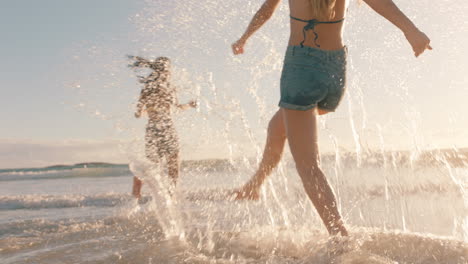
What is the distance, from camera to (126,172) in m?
17.5

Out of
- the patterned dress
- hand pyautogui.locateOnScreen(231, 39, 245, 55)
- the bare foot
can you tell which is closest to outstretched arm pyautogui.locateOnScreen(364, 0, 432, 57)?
hand pyautogui.locateOnScreen(231, 39, 245, 55)

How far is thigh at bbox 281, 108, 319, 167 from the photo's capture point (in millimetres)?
2240

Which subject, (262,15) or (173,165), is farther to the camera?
(173,165)

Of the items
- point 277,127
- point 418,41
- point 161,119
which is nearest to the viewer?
point 418,41

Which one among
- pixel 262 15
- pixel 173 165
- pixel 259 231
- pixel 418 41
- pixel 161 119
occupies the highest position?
pixel 262 15

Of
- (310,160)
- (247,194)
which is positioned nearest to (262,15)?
(310,160)

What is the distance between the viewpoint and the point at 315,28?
2.28 metres

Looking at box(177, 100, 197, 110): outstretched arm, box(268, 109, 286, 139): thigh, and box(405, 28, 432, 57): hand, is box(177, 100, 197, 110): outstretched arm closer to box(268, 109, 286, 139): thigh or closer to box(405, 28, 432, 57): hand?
box(268, 109, 286, 139): thigh

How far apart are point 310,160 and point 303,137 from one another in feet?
0.42

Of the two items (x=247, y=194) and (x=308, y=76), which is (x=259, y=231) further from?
(x=308, y=76)

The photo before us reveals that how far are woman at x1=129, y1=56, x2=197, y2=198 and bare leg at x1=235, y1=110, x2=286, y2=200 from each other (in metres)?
1.71

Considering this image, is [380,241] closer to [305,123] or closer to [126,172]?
[305,123]

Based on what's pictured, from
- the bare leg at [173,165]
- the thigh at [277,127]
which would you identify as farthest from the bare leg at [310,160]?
the bare leg at [173,165]

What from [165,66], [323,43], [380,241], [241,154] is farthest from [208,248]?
[165,66]
